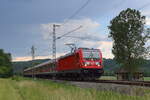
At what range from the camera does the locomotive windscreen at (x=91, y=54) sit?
1240 inches

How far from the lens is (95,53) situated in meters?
32.2

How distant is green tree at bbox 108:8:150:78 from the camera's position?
54.4 metres

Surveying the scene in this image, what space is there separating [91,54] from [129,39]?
26.1 meters

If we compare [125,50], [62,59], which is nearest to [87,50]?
[62,59]

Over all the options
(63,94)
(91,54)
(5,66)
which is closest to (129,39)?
(91,54)

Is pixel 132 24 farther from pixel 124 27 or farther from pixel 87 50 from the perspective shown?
pixel 87 50

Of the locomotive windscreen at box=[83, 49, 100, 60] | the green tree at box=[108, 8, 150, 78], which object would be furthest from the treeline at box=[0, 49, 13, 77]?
the locomotive windscreen at box=[83, 49, 100, 60]

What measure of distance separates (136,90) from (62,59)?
84.6 feet

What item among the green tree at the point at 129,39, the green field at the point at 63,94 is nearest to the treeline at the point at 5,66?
the green tree at the point at 129,39

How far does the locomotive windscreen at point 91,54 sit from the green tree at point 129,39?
73.5 ft

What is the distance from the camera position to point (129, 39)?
56656 millimetres

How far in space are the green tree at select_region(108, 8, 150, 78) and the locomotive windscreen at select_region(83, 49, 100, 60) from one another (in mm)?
22399

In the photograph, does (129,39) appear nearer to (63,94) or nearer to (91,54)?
(91,54)

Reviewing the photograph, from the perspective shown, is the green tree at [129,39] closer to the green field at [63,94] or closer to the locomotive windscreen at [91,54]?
the locomotive windscreen at [91,54]
